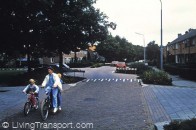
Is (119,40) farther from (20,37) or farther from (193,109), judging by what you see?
(193,109)

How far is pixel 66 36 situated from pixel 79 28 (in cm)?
154

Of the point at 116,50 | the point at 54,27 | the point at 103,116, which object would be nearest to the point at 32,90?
the point at 103,116

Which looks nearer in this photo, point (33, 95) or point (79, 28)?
point (33, 95)

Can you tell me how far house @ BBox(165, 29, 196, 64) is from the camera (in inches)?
2116

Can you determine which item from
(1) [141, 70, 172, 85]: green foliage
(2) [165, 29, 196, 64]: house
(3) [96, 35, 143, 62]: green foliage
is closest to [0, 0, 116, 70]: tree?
(1) [141, 70, 172, 85]: green foliage

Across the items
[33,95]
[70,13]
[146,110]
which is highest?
[70,13]

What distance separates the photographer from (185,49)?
5919 cm

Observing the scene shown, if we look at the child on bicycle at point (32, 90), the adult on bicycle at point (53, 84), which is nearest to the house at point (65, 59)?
the child on bicycle at point (32, 90)

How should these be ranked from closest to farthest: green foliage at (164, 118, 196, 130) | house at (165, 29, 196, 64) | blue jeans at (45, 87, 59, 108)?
1. green foliage at (164, 118, 196, 130)
2. blue jeans at (45, 87, 59, 108)
3. house at (165, 29, 196, 64)

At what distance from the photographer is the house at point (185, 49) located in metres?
53.8

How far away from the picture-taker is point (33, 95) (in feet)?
39.4

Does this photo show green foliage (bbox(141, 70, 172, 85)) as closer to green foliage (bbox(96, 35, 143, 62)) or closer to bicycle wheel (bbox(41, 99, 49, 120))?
bicycle wheel (bbox(41, 99, 49, 120))

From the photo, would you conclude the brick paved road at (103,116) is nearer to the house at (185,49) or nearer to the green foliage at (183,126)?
the green foliage at (183,126)

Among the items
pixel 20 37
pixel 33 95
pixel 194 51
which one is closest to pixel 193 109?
pixel 33 95
